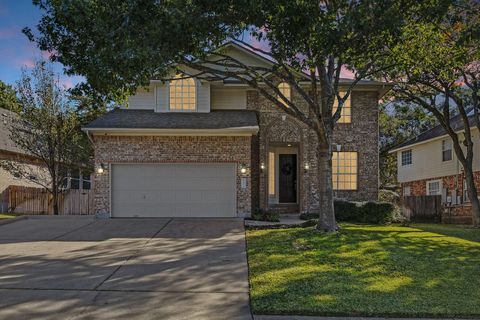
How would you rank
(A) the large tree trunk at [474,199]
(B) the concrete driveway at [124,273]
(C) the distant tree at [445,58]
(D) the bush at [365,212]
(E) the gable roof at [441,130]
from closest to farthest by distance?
(B) the concrete driveway at [124,273] → (C) the distant tree at [445,58] → (D) the bush at [365,212] → (A) the large tree trunk at [474,199] → (E) the gable roof at [441,130]

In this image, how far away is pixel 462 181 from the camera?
78.7 feet

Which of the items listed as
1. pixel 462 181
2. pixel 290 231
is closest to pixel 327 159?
pixel 290 231

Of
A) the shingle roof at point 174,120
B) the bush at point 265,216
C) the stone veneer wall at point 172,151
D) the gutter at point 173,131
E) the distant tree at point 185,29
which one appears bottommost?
the bush at point 265,216

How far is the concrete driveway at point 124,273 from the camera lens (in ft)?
20.5

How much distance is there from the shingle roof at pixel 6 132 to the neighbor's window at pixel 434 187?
81.0 feet

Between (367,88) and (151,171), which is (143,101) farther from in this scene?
(367,88)

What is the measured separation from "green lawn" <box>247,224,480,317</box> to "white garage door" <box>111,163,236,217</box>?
14.4 feet

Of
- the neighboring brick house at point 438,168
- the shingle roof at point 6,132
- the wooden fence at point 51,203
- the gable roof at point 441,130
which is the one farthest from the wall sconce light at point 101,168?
the gable roof at point 441,130

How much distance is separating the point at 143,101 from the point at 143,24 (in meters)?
8.99

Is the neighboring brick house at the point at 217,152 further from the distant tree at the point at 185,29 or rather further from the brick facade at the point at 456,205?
the brick facade at the point at 456,205

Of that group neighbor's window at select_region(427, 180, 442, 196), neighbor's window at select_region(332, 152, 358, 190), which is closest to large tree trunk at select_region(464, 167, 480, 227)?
neighbor's window at select_region(332, 152, 358, 190)

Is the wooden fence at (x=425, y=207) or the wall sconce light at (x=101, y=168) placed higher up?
the wall sconce light at (x=101, y=168)

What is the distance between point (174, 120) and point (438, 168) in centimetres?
1759

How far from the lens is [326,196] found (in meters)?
12.4
